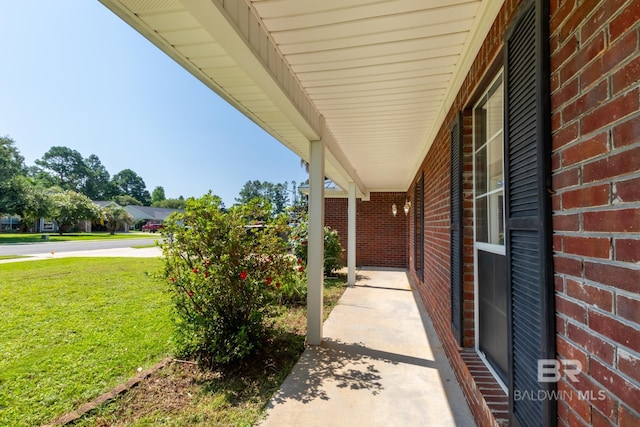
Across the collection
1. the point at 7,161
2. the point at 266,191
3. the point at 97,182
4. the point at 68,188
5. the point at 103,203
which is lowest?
the point at 103,203

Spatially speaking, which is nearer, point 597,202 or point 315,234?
point 597,202

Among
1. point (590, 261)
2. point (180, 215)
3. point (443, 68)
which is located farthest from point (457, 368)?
point (180, 215)

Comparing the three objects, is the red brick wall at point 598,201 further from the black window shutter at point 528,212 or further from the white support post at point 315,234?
the white support post at point 315,234

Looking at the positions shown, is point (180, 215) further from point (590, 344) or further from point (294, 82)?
point (590, 344)

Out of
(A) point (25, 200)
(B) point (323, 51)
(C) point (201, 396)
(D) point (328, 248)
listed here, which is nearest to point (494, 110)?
(B) point (323, 51)

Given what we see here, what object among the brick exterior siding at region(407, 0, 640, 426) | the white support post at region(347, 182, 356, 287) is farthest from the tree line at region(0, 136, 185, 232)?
the brick exterior siding at region(407, 0, 640, 426)

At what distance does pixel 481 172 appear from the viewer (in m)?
2.51

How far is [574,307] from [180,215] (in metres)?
3.41

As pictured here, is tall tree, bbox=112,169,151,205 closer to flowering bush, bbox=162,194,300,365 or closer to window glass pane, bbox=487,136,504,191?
flowering bush, bbox=162,194,300,365

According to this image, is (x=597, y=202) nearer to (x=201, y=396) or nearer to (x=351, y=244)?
(x=201, y=396)

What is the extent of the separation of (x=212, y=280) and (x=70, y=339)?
2510 millimetres

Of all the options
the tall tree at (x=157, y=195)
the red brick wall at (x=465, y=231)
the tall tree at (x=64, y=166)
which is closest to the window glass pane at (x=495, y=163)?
the red brick wall at (x=465, y=231)

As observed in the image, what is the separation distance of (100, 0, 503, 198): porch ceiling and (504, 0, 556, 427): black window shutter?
0.63 m

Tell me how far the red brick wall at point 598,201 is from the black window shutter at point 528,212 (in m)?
0.04
